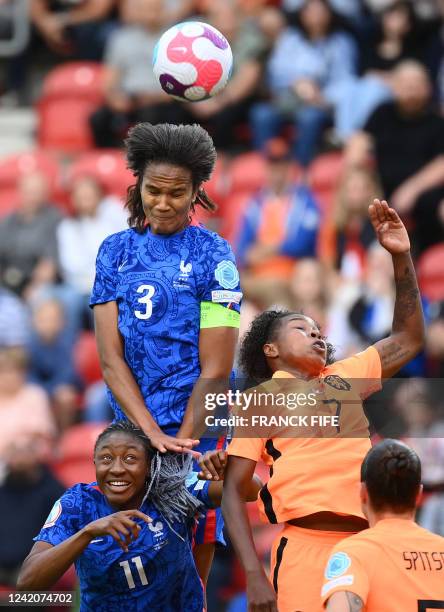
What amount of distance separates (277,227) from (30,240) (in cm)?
204

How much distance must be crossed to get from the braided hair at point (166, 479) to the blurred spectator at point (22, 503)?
3.90 m

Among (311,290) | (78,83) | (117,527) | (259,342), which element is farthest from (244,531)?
(78,83)

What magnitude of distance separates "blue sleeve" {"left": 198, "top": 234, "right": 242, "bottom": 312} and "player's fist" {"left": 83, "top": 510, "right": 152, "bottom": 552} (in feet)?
3.36

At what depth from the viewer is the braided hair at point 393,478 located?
4.86 meters

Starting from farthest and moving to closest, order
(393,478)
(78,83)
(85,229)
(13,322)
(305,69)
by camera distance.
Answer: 1. (78,83)
2. (305,69)
3. (85,229)
4. (13,322)
5. (393,478)

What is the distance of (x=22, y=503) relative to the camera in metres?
9.56

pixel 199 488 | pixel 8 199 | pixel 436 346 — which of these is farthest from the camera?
pixel 8 199

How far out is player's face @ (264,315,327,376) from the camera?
224 inches

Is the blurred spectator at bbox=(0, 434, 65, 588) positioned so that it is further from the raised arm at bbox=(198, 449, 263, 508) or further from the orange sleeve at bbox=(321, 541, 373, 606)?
the orange sleeve at bbox=(321, 541, 373, 606)

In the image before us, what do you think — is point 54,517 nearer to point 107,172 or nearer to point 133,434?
point 133,434

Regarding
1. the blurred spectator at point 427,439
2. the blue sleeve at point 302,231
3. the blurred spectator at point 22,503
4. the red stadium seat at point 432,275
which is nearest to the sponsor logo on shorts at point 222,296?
the blurred spectator at point 427,439

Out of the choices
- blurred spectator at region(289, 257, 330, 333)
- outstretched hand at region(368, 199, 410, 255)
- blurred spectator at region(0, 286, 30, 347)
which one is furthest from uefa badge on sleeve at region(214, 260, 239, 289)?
blurred spectator at region(0, 286, 30, 347)

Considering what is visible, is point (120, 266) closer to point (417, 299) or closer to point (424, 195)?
point (417, 299)

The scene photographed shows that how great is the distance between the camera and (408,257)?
19.3 feet
